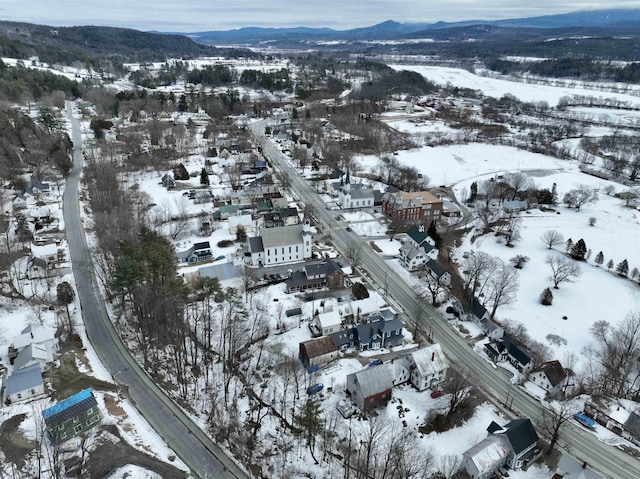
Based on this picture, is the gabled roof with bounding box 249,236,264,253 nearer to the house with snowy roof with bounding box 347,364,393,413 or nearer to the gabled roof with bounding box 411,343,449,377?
the house with snowy roof with bounding box 347,364,393,413

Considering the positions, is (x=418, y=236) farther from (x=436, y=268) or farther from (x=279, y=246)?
(x=279, y=246)

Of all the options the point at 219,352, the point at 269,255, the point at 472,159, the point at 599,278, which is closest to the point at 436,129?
the point at 472,159

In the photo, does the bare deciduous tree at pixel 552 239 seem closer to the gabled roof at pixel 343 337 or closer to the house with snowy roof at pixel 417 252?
the house with snowy roof at pixel 417 252

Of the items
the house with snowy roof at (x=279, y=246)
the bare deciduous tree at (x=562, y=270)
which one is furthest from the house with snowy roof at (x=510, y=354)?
the house with snowy roof at (x=279, y=246)

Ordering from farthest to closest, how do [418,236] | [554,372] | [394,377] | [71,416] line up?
[418,236]
[394,377]
[554,372]
[71,416]

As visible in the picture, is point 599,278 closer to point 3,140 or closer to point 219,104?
point 3,140

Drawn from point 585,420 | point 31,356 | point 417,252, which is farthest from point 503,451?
point 31,356
